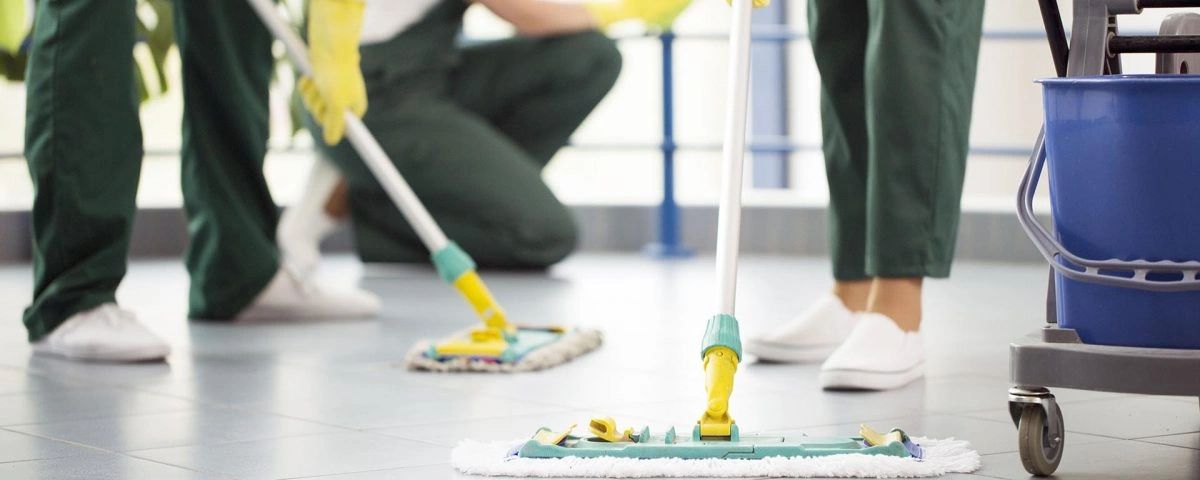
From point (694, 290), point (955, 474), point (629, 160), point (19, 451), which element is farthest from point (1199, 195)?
point (629, 160)

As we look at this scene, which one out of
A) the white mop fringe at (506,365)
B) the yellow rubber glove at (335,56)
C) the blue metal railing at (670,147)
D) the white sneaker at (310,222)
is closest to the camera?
the white mop fringe at (506,365)

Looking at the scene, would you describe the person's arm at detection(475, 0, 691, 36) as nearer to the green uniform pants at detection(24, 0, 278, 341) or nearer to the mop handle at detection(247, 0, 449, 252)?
the mop handle at detection(247, 0, 449, 252)

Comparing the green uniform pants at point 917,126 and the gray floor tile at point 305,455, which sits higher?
the green uniform pants at point 917,126

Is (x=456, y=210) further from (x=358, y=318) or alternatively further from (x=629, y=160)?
(x=629, y=160)

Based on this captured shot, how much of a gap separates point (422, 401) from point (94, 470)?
46cm

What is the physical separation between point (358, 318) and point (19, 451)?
122 cm

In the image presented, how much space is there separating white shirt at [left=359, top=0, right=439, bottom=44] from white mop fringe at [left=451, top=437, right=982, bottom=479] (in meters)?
2.28

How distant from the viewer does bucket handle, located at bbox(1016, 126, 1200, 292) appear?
49.2 inches

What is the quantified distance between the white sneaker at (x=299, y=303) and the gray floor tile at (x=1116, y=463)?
4.92ft

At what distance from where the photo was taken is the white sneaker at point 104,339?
2.17 meters

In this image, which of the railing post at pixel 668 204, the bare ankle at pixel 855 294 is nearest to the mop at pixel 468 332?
the bare ankle at pixel 855 294

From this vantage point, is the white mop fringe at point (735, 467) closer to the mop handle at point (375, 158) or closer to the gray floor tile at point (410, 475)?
the gray floor tile at point (410, 475)

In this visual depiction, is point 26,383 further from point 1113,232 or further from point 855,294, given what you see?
point 1113,232

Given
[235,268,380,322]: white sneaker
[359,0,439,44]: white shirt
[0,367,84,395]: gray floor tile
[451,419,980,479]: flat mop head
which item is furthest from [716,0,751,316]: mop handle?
[359,0,439,44]: white shirt
